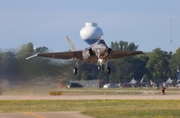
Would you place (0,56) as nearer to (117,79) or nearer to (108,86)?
(108,86)

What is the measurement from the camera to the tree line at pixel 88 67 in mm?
46188

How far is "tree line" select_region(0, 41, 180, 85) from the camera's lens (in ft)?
152

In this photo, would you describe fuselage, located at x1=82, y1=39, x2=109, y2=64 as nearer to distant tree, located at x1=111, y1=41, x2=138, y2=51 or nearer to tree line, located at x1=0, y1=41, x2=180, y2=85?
tree line, located at x1=0, y1=41, x2=180, y2=85

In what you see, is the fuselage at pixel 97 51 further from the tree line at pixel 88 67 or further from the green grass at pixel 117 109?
the tree line at pixel 88 67

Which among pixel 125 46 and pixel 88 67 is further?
pixel 125 46

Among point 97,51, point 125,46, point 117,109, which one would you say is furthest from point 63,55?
point 125,46

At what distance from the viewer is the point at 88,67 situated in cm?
8888

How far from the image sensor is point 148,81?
10088 centimetres

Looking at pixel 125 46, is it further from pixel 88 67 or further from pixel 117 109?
pixel 117 109

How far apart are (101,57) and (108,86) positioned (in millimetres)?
57280

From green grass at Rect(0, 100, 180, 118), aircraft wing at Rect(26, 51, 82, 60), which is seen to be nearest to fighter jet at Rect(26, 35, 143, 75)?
aircraft wing at Rect(26, 51, 82, 60)

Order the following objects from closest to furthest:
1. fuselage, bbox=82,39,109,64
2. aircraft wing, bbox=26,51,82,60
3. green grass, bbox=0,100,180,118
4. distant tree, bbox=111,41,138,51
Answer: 1. green grass, bbox=0,100,180,118
2. fuselage, bbox=82,39,109,64
3. aircraft wing, bbox=26,51,82,60
4. distant tree, bbox=111,41,138,51

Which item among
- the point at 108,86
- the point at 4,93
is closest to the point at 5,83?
the point at 4,93

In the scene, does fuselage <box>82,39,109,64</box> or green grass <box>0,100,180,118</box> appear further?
fuselage <box>82,39,109,64</box>
